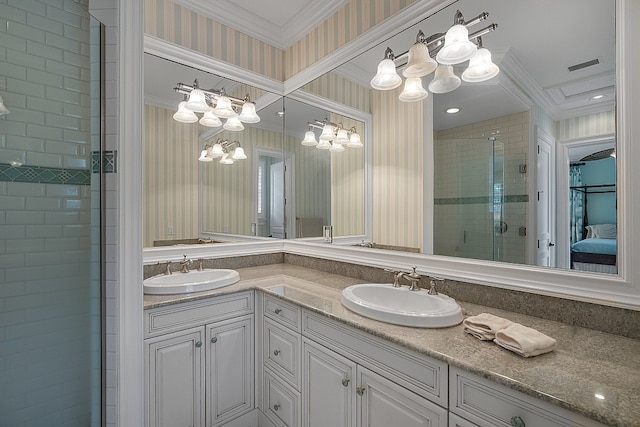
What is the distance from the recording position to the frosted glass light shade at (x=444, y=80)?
4.83ft

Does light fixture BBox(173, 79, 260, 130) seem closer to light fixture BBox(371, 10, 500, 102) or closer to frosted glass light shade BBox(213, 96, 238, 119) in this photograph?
frosted glass light shade BBox(213, 96, 238, 119)

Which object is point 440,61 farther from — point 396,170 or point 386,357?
point 386,357

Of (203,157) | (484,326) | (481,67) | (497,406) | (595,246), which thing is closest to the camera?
(497,406)

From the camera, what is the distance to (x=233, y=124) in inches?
90.3

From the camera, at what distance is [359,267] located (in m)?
1.94

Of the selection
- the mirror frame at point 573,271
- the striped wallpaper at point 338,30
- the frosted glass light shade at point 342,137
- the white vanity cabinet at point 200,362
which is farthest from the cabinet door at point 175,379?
the striped wallpaper at point 338,30

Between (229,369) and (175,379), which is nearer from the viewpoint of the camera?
(175,379)

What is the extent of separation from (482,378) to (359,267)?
1134mm

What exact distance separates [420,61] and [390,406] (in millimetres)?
1597

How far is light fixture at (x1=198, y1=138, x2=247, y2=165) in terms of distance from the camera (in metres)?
2.16

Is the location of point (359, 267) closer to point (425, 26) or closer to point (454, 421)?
point (454, 421)

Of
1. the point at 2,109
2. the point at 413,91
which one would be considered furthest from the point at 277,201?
the point at 2,109

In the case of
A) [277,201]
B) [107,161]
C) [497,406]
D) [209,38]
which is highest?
[209,38]

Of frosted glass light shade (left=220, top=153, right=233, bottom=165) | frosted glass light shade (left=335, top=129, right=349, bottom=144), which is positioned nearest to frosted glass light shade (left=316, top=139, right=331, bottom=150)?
frosted glass light shade (left=335, top=129, right=349, bottom=144)
